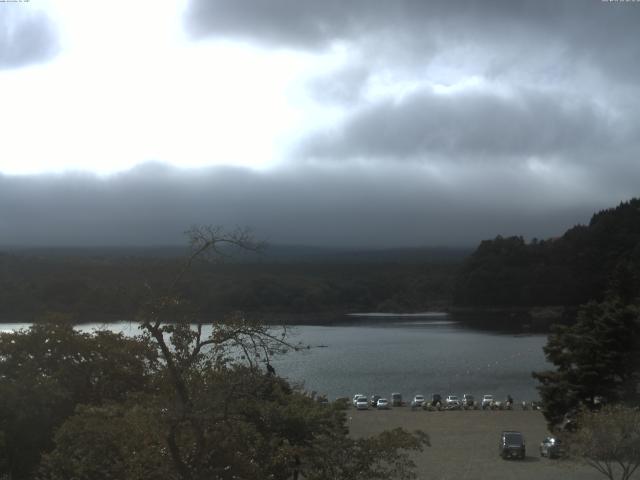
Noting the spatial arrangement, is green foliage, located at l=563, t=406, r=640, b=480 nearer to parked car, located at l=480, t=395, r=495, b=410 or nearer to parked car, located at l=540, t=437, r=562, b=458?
parked car, located at l=540, t=437, r=562, b=458

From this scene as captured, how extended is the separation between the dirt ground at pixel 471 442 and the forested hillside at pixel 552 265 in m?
57.3

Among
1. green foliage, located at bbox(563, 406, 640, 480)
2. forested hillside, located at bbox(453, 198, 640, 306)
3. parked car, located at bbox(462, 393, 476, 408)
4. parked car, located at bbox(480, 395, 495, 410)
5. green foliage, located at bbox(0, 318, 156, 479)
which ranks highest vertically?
forested hillside, located at bbox(453, 198, 640, 306)

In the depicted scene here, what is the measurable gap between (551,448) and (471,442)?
16.6 feet

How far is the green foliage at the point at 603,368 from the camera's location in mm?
26219

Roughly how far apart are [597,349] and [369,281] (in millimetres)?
90179

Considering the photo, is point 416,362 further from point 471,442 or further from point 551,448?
point 551,448

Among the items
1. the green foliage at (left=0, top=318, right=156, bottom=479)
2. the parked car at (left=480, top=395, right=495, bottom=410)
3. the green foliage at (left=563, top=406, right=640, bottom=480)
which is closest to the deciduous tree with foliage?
the green foliage at (left=0, top=318, right=156, bottom=479)

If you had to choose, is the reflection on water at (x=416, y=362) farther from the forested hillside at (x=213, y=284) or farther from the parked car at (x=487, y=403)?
the forested hillside at (x=213, y=284)

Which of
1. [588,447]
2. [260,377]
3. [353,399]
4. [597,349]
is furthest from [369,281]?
[260,377]

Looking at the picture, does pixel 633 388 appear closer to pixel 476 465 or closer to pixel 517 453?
pixel 517 453

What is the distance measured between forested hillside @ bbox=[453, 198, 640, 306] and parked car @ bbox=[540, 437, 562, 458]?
224ft

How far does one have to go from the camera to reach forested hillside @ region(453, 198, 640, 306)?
95.5m

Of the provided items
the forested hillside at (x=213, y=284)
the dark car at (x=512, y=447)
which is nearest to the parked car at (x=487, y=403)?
the forested hillside at (x=213, y=284)

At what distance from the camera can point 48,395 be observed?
15469 millimetres
